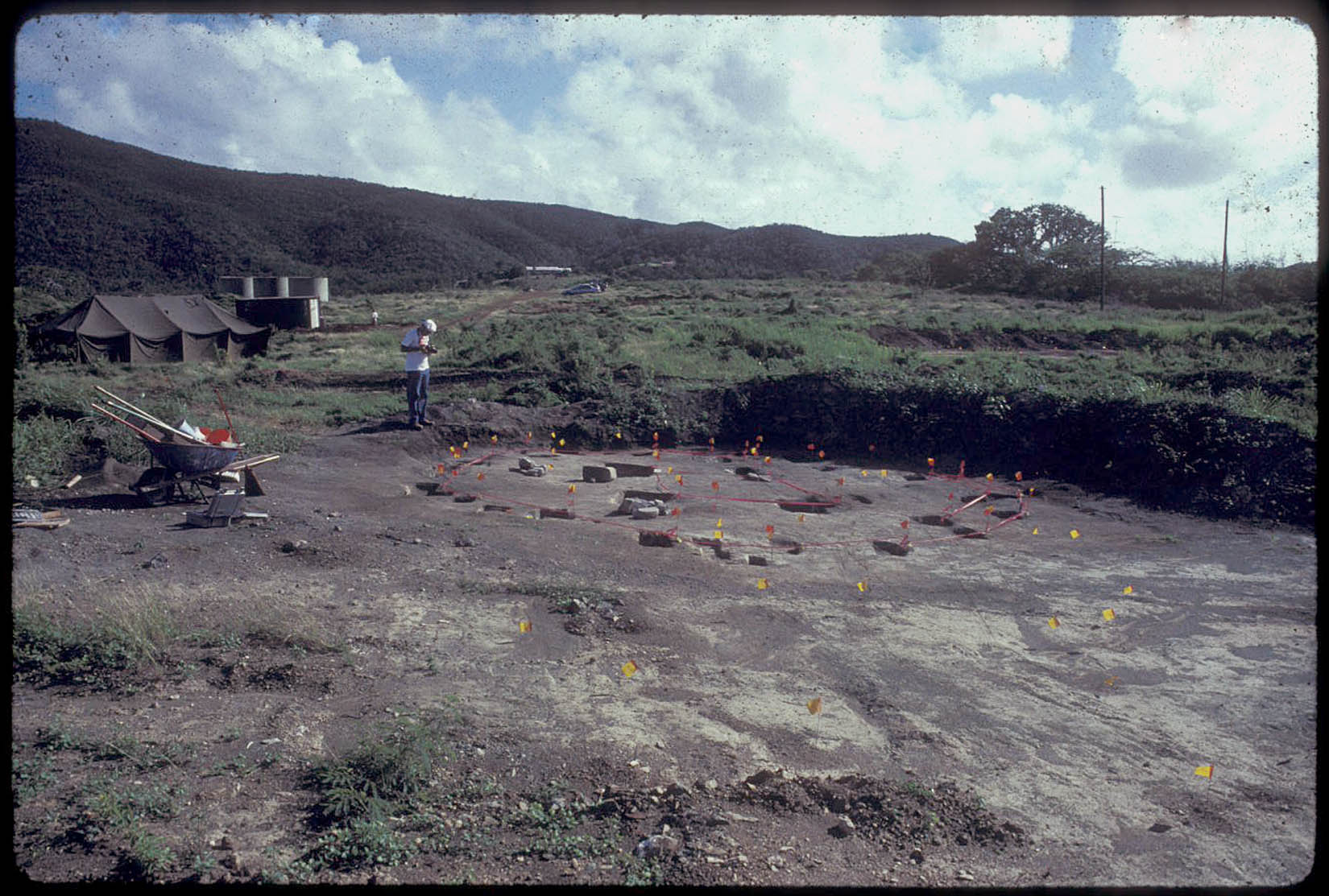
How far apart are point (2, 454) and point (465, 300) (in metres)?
41.1

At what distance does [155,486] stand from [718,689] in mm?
7058

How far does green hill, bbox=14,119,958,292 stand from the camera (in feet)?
169

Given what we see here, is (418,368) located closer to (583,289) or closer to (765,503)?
(765,503)

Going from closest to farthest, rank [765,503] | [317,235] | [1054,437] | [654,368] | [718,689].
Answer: [718,689] < [765,503] < [1054,437] < [654,368] < [317,235]

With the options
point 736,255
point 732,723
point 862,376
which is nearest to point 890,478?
point 862,376

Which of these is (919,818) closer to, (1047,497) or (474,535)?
(474,535)

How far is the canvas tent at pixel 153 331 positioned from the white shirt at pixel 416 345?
13496 mm

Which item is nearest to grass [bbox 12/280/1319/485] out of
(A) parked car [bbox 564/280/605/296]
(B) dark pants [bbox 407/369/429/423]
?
(B) dark pants [bbox 407/369/429/423]

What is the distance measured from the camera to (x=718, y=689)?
5785 millimetres

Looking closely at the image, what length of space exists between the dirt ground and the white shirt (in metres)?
3.36

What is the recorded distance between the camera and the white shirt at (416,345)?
13586 mm

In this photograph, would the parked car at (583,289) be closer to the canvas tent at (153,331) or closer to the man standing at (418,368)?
the canvas tent at (153,331)

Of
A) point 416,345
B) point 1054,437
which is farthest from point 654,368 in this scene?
point 1054,437

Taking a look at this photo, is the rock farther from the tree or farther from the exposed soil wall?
the tree
